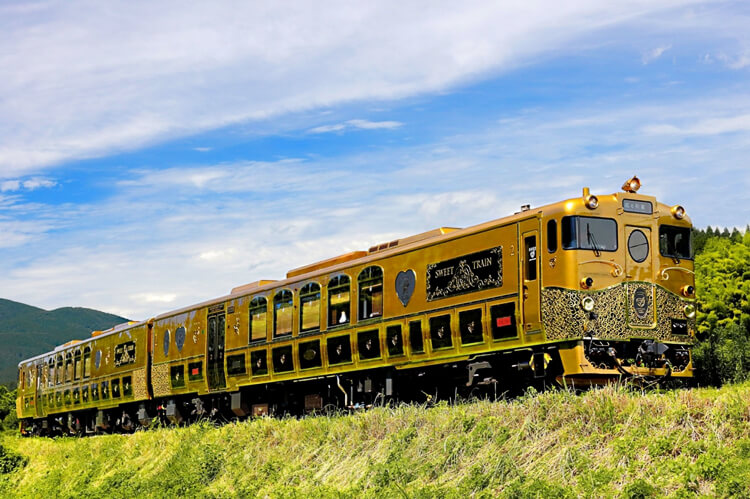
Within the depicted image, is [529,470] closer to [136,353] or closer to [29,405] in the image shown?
[136,353]

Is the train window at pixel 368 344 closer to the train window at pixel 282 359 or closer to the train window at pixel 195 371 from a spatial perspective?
the train window at pixel 282 359

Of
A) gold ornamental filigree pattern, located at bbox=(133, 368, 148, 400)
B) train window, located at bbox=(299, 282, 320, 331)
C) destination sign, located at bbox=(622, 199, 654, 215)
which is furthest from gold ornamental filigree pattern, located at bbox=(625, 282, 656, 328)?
gold ornamental filigree pattern, located at bbox=(133, 368, 148, 400)

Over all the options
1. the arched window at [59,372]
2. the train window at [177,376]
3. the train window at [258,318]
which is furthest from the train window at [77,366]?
the train window at [258,318]

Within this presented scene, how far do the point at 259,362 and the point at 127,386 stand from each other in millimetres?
9913

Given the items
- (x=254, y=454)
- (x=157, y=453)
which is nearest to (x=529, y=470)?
(x=254, y=454)

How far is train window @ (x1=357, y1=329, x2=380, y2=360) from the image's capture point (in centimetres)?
1903

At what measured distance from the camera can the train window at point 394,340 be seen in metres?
18.3

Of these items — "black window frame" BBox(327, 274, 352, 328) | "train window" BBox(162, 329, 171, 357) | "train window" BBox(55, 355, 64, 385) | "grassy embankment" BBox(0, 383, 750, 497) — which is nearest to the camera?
"grassy embankment" BBox(0, 383, 750, 497)

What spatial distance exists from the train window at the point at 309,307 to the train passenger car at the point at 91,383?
10261 millimetres

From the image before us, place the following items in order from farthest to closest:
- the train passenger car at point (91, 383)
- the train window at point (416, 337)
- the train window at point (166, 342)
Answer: the train passenger car at point (91, 383) → the train window at point (166, 342) → the train window at point (416, 337)

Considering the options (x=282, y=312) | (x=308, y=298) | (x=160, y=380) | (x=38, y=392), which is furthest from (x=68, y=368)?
(x=308, y=298)

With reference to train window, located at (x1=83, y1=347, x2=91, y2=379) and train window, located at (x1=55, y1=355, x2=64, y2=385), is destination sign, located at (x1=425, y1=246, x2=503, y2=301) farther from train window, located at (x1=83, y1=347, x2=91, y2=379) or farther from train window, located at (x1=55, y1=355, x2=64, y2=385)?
train window, located at (x1=55, y1=355, x2=64, y2=385)

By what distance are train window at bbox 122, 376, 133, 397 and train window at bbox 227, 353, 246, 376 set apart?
25.4ft

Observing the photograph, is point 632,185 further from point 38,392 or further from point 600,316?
point 38,392
